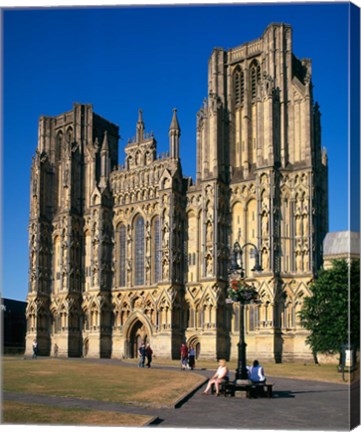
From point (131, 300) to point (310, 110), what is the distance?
80.6ft

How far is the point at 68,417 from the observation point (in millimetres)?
18328

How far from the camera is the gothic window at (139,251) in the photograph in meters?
63.2

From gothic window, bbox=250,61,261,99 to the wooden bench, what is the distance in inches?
1530

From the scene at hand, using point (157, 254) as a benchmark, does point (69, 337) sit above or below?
below

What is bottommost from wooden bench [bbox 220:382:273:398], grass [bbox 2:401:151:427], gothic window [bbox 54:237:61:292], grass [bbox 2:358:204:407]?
grass [bbox 2:358:204:407]

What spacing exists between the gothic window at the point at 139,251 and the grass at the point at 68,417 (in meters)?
43.4

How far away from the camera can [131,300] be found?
206 ft

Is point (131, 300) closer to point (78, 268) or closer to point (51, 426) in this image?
point (78, 268)

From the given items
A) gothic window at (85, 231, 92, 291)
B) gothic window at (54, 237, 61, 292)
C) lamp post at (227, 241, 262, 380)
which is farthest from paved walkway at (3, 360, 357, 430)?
→ gothic window at (54, 237, 61, 292)

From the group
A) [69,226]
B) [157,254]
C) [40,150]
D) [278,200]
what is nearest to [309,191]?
[278,200]

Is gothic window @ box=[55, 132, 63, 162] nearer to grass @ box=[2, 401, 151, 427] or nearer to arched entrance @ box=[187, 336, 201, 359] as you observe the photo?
arched entrance @ box=[187, 336, 201, 359]

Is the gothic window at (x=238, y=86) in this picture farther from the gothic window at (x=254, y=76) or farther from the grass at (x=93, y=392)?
the grass at (x=93, y=392)

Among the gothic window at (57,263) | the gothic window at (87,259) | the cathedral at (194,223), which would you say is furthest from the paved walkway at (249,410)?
the gothic window at (57,263)

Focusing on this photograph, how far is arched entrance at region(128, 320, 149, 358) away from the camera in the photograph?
6256 centimetres
